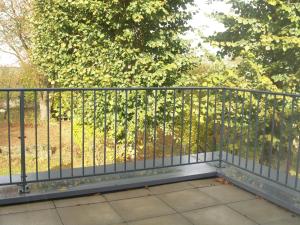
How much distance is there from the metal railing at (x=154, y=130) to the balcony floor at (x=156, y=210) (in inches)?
15.1

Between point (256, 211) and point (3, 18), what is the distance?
66.2ft

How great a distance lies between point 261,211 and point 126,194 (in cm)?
147

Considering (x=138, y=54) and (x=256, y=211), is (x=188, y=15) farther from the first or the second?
(x=256, y=211)

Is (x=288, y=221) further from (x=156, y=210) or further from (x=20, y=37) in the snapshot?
(x=20, y=37)

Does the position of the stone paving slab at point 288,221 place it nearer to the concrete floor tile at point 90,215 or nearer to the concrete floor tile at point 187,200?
the concrete floor tile at point 187,200

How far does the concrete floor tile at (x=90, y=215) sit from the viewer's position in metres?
3.12

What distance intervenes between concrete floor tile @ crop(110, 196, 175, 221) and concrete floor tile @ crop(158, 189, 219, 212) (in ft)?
0.34

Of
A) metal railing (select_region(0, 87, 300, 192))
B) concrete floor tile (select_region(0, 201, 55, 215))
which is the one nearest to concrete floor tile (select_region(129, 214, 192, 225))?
concrete floor tile (select_region(0, 201, 55, 215))

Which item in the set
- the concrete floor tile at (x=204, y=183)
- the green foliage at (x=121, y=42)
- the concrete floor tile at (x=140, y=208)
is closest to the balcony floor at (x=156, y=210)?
the concrete floor tile at (x=140, y=208)

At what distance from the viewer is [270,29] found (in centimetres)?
1012

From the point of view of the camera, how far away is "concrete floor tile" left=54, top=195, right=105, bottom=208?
351 cm

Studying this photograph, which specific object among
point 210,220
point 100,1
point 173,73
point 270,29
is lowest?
point 210,220

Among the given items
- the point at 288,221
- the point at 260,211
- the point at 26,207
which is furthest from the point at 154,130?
A: the point at 288,221

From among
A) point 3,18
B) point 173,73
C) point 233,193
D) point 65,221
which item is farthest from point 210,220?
point 3,18
